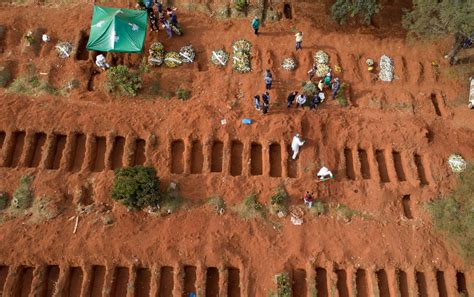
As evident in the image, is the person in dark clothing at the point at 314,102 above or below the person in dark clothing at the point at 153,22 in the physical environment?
below

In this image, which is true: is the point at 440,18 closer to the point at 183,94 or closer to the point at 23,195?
the point at 183,94

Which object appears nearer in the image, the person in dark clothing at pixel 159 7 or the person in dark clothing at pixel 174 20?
the person in dark clothing at pixel 174 20

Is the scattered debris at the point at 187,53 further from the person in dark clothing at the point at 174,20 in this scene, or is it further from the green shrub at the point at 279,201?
the green shrub at the point at 279,201

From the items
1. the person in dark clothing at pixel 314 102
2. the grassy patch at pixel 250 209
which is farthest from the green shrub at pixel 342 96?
the grassy patch at pixel 250 209

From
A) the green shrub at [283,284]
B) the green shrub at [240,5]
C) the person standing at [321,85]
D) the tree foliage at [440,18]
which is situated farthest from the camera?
the green shrub at [240,5]

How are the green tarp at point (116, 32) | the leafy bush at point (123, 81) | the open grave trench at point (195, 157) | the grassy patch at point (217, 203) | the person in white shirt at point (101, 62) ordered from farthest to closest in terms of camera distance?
the person in white shirt at point (101, 62), the leafy bush at point (123, 81), the green tarp at point (116, 32), the open grave trench at point (195, 157), the grassy patch at point (217, 203)

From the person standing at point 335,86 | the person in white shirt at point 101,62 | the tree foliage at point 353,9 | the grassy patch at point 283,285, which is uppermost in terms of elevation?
the tree foliage at point 353,9

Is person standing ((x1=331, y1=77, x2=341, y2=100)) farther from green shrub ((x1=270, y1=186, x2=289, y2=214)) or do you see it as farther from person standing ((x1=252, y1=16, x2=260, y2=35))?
green shrub ((x1=270, y1=186, x2=289, y2=214))

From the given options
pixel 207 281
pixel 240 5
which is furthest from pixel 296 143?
pixel 240 5
